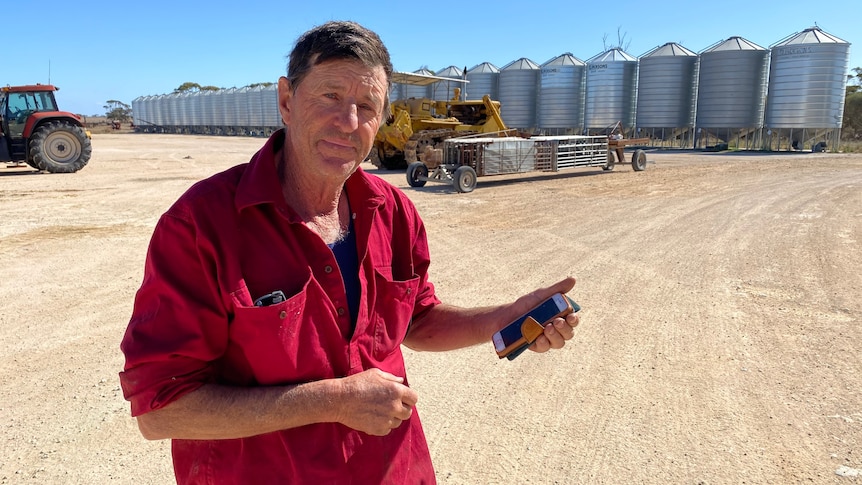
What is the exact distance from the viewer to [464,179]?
14.2m

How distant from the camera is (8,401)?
3.61m

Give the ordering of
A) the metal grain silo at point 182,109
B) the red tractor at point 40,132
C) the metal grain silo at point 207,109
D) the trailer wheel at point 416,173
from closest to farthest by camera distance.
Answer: the trailer wheel at point 416,173
the red tractor at point 40,132
the metal grain silo at point 207,109
the metal grain silo at point 182,109

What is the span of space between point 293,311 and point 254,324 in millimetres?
95

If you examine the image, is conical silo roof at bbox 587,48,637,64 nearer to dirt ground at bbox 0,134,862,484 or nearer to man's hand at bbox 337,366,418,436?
dirt ground at bbox 0,134,862,484

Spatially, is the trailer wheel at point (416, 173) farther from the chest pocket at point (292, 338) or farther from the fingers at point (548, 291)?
the chest pocket at point (292, 338)

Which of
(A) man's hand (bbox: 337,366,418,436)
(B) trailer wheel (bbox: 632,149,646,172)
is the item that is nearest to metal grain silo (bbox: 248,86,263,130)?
(B) trailer wheel (bbox: 632,149,646,172)

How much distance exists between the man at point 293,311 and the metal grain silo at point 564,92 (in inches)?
1524

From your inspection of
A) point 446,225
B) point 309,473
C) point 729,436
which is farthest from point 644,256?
point 309,473

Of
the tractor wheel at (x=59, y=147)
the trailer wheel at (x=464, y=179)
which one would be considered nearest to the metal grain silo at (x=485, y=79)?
the trailer wheel at (x=464, y=179)

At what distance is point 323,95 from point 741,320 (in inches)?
184

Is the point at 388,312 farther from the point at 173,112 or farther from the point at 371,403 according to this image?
the point at 173,112

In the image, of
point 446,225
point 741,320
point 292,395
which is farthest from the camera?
point 446,225

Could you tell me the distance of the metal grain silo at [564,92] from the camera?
125 feet

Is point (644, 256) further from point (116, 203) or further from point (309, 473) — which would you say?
point (116, 203)
